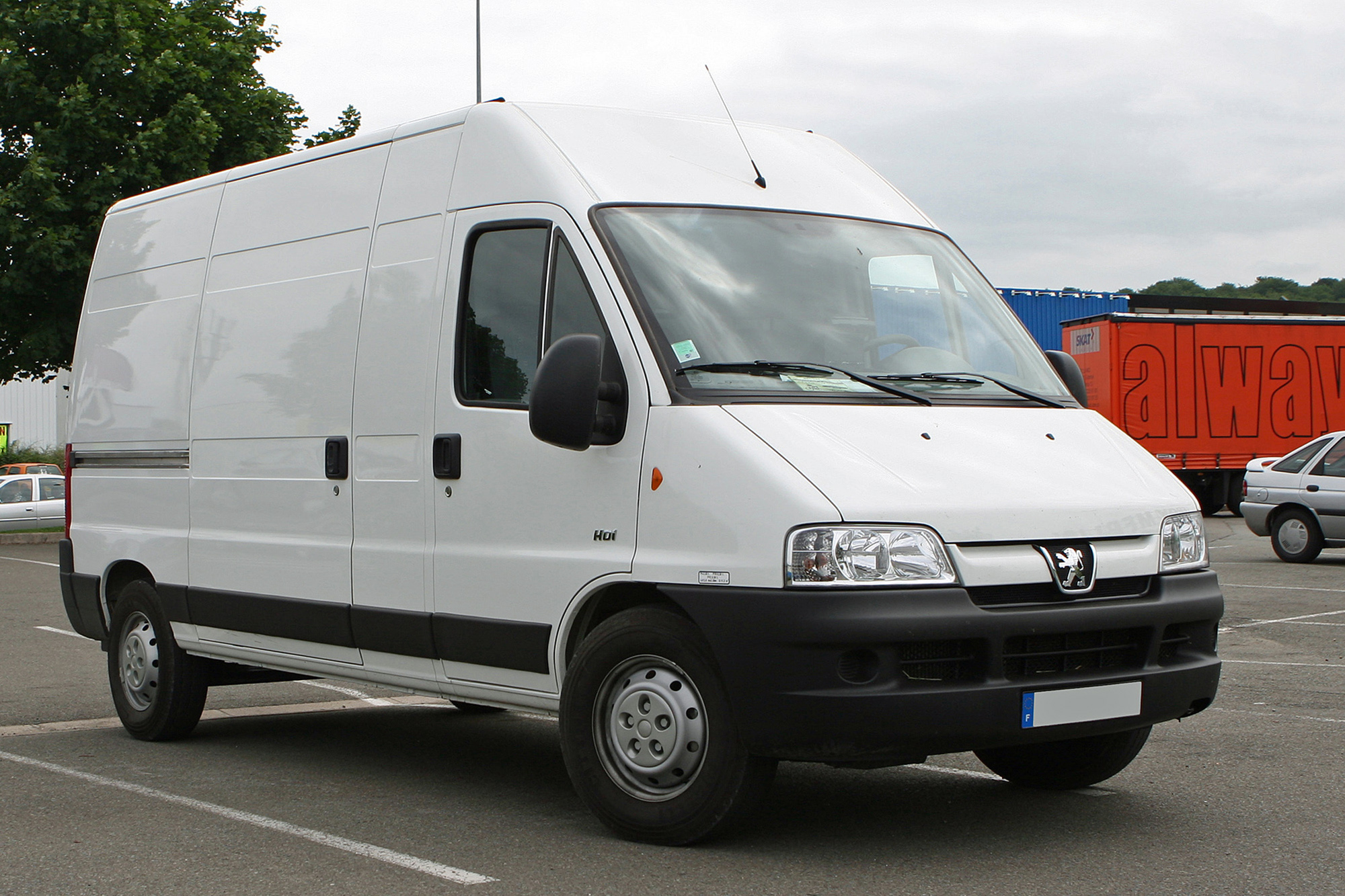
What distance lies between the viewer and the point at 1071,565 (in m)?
5.00

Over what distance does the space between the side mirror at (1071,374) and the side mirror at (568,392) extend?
6.80 ft

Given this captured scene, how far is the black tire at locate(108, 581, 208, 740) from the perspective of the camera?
7832 mm

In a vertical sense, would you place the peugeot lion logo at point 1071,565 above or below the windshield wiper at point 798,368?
below

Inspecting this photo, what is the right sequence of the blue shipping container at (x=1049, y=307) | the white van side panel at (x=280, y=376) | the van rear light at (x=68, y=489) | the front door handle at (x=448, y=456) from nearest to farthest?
the front door handle at (x=448, y=456)
the white van side panel at (x=280, y=376)
the van rear light at (x=68, y=489)
the blue shipping container at (x=1049, y=307)

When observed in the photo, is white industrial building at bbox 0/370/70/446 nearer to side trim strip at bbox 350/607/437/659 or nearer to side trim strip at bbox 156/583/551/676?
side trim strip at bbox 156/583/551/676

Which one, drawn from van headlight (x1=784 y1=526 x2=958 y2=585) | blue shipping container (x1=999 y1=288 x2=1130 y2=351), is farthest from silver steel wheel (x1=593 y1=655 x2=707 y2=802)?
blue shipping container (x1=999 y1=288 x2=1130 y2=351)

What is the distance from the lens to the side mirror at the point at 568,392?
5105 mm

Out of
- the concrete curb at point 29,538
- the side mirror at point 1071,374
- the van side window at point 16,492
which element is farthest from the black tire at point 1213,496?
the side mirror at point 1071,374

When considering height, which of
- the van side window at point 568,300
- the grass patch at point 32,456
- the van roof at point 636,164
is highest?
the van roof at point 636,164

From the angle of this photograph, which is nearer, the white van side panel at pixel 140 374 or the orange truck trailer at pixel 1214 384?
the white van side panel at pixel 140 374

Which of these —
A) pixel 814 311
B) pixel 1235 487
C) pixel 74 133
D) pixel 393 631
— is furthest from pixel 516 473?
pixel 1235 487

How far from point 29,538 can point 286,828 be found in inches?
945

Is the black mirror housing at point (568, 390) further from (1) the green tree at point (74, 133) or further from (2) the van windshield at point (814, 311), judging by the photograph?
(1) the green tree at point (74, 133)

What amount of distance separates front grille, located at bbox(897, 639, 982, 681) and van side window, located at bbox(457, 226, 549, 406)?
1.75 m
